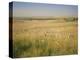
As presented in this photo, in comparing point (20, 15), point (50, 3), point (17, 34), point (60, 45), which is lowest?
point (60, 45)

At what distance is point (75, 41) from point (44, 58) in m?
0.44

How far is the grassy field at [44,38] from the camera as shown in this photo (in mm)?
1960

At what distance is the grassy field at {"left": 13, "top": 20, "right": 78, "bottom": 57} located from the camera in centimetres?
196

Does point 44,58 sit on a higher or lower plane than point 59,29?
lower

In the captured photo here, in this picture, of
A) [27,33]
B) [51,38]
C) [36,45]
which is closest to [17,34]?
[27,33]

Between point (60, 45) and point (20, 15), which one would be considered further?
point (60, 45)

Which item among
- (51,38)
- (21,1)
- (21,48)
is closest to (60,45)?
(51,38)

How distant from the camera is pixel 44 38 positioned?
207 centimetres

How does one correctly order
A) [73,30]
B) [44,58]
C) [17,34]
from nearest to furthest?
1. [17,34]
2. [44,58]
3. [73,30]

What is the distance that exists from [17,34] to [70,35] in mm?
651

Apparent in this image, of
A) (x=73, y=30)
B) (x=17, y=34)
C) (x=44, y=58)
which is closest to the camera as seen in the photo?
(x=17, y=34)

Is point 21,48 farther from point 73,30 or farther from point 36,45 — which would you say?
point 73,30

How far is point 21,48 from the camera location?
196 cm

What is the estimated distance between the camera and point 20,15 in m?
1.97
